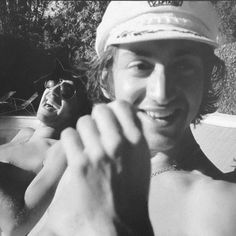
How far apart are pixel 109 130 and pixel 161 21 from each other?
23 cm

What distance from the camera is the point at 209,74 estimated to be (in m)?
0.52

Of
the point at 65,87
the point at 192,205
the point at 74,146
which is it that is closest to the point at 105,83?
the point at 65,87

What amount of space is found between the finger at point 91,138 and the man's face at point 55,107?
31cm

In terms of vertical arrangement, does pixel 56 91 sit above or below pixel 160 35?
below

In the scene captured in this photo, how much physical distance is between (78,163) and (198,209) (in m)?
0.28

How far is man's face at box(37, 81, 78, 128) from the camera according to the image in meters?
0.57

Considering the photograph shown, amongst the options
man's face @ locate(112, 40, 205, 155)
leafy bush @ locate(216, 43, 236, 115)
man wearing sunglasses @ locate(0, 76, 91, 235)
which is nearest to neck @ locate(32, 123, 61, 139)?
man wearing sunglasses @ locate(0, 76, 91, 235)

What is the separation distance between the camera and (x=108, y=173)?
28 cm

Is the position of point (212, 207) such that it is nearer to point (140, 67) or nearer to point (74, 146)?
point (140, 67)

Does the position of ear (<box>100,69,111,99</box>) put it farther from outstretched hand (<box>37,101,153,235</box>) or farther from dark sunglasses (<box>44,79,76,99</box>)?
outstretched hand (<box>37,101,153,235</box>)

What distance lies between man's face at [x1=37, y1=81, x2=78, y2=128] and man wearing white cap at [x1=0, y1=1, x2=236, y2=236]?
5cm

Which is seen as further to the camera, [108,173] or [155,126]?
[155,126]

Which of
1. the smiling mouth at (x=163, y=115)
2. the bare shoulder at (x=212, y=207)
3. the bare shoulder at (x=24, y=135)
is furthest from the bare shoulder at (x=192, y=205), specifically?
the bare shoulder at (x=24, y=135)

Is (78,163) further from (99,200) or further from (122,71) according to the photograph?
(122,71)
